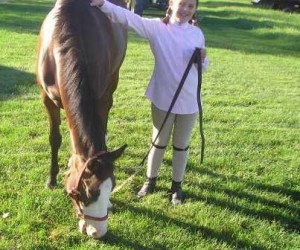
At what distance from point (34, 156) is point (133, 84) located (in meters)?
3.21

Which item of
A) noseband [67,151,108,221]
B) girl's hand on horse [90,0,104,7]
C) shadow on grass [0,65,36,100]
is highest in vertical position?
girl's hand on horse [90,0,104,7]

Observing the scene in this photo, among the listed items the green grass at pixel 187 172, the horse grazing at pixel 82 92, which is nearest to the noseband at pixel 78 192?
the horse grazing at pixel 82 92

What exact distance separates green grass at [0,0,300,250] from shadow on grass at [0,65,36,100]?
15 millimetres

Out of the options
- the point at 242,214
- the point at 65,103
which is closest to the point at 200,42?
the point at 65,103

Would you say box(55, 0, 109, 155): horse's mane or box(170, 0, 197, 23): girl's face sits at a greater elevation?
box(170, 0, 197, 23): girl's face

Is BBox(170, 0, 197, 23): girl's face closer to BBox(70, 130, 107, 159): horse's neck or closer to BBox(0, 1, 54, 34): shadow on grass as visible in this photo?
BBox(70, 130, 107, 159): horse's neck

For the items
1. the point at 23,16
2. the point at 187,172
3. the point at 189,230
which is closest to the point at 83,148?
the point at 189,230

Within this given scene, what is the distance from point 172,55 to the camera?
144 inches

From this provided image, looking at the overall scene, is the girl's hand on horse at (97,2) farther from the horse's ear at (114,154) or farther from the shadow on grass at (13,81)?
the shadow on grass at (13,81)

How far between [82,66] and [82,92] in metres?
0.21

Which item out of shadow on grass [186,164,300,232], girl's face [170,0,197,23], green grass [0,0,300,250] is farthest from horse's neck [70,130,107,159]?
shadow on grass [186,164,300,232]

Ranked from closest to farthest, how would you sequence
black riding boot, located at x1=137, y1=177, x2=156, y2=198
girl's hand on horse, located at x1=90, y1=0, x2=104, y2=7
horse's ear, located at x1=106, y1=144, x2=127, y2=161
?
horse's ear, located at x1=106, y1=144, x2=127, y2=161
girl's hand on horse, located at x1=90, y1=0, x2=104, y2=7
black riding boot, located at x1=137, y1=177, x2=156, y2=198

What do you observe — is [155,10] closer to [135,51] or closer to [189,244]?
[135,51]

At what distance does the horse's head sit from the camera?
2.59 meters
